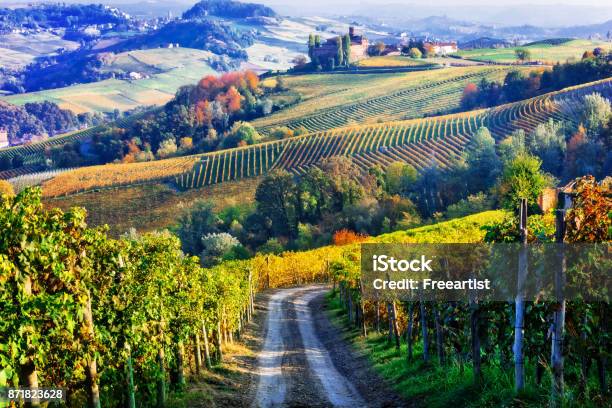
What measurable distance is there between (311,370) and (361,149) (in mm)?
79589

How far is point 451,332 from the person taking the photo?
60.1ft

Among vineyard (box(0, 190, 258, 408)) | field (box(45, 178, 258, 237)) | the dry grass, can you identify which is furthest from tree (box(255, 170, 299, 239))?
vineyard (box(0, 190, 258, 408))

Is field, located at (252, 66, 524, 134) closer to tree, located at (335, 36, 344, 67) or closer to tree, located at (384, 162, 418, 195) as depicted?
tree, located at (335, 36, 344, 67)

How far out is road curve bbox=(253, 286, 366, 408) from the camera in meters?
19.7

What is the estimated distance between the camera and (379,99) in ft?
502

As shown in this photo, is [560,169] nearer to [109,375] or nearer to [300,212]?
[300,212]

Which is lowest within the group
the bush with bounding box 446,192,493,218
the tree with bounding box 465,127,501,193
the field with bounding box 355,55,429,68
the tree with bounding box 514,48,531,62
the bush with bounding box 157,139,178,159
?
the bush with bounding box 157,139,178,159

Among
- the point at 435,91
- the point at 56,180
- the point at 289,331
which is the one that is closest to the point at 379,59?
the point at 435,91

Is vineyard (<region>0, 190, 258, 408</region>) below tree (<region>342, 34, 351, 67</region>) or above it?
below

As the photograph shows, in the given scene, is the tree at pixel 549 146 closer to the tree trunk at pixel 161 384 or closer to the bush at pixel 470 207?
the bush at pixel 470 207

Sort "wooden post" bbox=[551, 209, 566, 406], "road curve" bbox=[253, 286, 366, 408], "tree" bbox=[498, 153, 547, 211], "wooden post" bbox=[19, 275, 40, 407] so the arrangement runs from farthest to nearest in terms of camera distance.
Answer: "tree" bbox=[498, 153, 547, 211], "road curve" bbox=[253, 286, 366, 408], "wooden post" bbox=[551, 209, 566, 406], "wooden post" bbox=[19, 275, 40, 407]

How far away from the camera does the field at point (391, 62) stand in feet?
598

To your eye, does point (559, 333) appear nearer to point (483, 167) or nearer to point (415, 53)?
point (483, 167)

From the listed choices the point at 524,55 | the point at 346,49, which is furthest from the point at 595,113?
the point at 346,49
